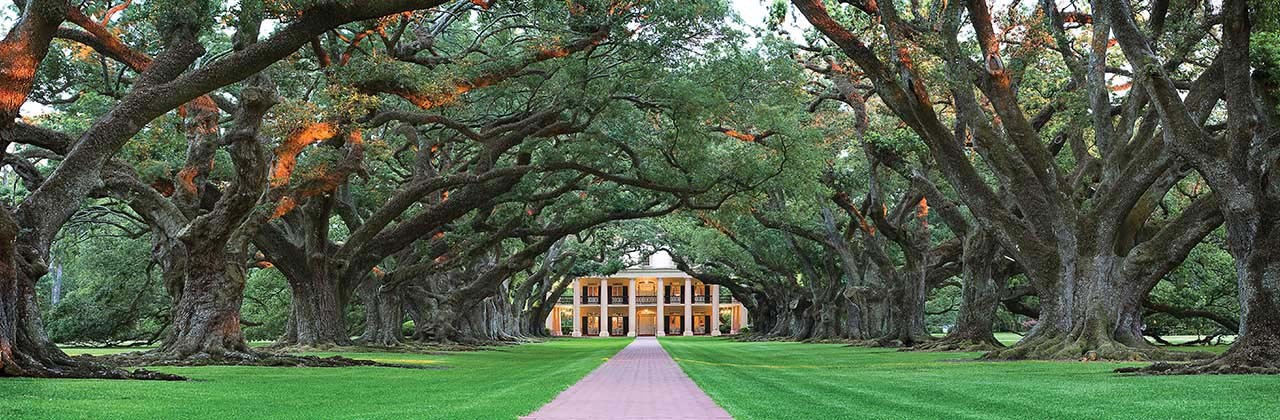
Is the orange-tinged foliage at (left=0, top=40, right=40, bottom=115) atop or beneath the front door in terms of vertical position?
atop

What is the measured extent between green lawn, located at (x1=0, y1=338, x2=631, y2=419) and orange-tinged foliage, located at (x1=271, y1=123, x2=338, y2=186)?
4.42m

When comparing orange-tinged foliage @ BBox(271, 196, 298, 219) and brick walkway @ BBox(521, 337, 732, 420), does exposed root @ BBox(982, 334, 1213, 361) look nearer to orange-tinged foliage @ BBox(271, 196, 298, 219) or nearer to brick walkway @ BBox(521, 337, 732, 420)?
brick walkway @ BBox(521, 337, 732, 420)

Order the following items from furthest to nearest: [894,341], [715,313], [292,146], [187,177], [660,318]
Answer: [715,313]
[660,318]
[894,341]
[187,177]
[292,146]

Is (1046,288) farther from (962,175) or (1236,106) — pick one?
(1236,106)

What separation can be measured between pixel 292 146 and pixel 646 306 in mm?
80563

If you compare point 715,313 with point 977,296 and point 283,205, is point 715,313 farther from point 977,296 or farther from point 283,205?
point 283,205

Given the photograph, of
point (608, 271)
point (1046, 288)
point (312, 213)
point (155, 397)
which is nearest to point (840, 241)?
point (1046, 288)

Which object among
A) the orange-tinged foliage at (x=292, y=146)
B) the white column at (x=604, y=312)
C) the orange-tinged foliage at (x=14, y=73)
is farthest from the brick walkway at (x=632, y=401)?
the white column at (x=604, y=312)

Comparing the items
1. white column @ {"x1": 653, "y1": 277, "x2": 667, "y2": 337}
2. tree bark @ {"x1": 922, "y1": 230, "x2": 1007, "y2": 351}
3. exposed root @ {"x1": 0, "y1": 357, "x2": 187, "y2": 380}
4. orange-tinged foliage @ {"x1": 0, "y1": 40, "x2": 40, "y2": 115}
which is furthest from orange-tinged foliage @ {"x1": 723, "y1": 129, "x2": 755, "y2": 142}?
white column @ {"x1": 653, "y1": 277, "x2": 667, "y2": 337}

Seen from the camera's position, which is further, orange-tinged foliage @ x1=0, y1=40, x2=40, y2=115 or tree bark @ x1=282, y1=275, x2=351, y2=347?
tree bark @ x1=282, y1=275, x2=351, y2=347

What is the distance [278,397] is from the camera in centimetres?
955

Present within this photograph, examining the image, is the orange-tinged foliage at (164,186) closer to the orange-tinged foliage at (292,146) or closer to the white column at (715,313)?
the orange-tinged foliage at (292,146)

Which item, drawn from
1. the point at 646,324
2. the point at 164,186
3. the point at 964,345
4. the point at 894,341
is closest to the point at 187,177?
the point at 164,186

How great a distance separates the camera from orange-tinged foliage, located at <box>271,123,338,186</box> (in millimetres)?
16172
